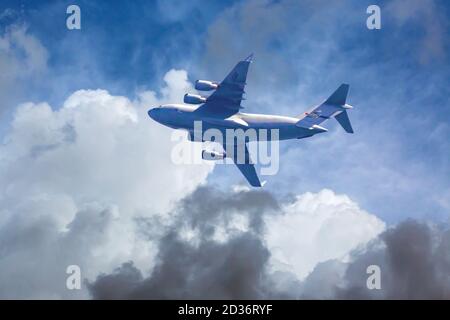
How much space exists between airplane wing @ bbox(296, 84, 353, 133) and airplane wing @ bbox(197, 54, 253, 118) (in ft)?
25.5

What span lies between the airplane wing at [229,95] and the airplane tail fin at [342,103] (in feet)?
34.6

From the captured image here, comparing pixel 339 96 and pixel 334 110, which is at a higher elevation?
pixel 339 96

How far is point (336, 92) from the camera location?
50469mm

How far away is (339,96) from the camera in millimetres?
50469

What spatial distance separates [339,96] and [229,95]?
12.4m

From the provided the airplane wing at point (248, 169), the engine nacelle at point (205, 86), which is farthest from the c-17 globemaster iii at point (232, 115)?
the airplane wing at point (248, 169)

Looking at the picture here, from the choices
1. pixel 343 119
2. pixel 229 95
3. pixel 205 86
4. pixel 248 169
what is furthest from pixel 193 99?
pixel 343 119

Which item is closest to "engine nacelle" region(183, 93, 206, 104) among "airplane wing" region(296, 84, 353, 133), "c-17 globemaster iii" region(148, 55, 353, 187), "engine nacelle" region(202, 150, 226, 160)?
"c-17 globemaster iii" region(148, 55, 353, 187)

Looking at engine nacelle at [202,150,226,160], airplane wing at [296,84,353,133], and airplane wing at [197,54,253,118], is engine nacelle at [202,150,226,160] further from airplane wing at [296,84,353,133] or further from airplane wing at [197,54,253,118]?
airplane wing at [296,84,353,133]

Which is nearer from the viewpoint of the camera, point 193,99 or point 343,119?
point 193,99

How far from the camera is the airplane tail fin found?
1973 inches

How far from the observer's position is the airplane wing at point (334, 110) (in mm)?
50000

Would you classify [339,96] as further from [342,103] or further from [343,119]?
[343,119]
